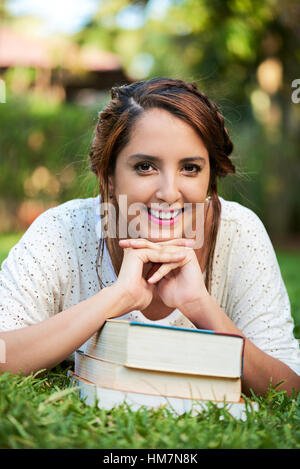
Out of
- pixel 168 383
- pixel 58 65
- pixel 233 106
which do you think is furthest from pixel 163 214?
pixel 58 65

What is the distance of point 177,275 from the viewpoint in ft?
7.20

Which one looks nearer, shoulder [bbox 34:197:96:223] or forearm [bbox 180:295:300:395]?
forearm [bbox 180:295:300:395]

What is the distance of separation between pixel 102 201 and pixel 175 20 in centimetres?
1404

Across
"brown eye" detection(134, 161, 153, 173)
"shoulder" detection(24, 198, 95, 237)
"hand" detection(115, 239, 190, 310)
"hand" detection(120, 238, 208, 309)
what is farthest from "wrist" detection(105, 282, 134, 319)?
"shoulder" detection(24, 198, 95, 237)

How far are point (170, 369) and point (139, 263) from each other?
19.7 inches

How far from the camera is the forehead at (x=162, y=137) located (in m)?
2.19

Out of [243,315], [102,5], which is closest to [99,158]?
[243,315]

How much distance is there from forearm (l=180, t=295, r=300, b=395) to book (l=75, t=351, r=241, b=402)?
299 mm

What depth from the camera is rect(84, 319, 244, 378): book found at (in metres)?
1.69

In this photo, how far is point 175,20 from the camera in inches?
606

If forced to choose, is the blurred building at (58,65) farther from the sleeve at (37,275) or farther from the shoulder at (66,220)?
the sleeve at (37,275)

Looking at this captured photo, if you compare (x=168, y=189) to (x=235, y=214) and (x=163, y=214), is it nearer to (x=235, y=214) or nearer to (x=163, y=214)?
(x=163, y=214)

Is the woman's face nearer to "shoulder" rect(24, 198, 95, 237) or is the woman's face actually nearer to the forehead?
the forehead

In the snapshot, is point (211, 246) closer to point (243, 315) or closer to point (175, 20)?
point (243, 315)
